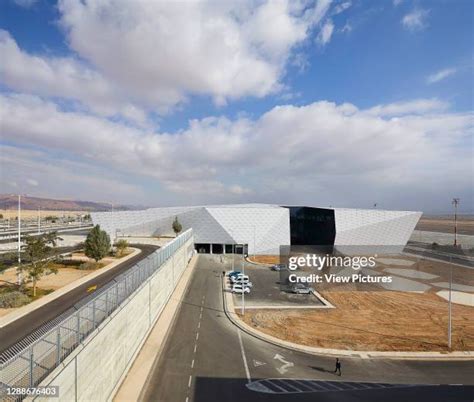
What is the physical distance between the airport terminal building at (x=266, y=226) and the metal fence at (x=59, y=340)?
45548mm

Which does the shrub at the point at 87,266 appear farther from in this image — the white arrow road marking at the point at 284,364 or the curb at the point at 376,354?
the white arrow road marking at the point at 284,364

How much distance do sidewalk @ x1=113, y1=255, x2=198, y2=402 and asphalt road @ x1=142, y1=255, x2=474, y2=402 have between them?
403 mm

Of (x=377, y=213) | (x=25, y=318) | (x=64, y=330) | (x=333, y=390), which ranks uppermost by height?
(x=377, y=213)

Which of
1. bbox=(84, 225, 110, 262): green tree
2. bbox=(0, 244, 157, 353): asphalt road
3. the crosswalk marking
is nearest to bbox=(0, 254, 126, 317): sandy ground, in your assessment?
bbox=(84, 225, 110, 262): green tree

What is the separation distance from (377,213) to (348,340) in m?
44.1

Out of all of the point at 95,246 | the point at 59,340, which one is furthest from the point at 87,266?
the point at 59,340

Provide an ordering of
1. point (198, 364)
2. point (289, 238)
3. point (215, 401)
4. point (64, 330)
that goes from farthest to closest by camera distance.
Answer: point (289, 238) → point (198, 364) → point (215, 401) → point (64, 330)

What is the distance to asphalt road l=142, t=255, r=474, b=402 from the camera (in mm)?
16469

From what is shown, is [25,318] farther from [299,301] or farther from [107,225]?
[107,225]

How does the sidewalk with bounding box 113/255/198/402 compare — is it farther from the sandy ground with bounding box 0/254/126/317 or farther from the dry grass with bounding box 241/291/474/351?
the sandy ground with bounding box 0/254/126/317

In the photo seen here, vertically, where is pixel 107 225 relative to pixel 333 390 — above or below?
above

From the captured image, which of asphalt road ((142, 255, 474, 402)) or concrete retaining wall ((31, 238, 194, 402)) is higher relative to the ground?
concrete retaining wall ((31, 238, 194, 402))

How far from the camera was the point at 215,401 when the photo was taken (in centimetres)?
1562

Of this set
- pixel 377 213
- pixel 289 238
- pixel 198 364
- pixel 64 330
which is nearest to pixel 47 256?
pixel 198 364
